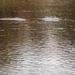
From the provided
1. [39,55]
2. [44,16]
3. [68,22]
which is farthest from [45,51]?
[44,16]

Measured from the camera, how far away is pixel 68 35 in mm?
21609

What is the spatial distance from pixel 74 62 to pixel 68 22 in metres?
11.9

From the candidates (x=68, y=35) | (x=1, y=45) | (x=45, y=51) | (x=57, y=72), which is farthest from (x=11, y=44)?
(x=57, y=72)

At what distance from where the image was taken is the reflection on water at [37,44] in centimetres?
1429

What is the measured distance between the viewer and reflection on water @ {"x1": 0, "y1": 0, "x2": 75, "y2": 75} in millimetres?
14289

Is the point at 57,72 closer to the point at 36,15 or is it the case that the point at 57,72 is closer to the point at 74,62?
the point at 74,62

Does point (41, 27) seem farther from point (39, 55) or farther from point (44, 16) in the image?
point (39, 55)

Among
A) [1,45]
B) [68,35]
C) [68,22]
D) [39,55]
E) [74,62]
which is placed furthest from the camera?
[68,22]

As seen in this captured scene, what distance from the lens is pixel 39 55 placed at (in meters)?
16.6

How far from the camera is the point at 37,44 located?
749 inches

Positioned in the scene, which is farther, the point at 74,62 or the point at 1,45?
the point at 1,45

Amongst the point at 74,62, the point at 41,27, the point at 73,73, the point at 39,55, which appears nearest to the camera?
the point at 73,73

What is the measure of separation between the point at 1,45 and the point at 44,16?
11.7 meters

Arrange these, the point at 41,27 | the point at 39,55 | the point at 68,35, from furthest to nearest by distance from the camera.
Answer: the point at 41,27
the point at 68,35
the point at 39,55
